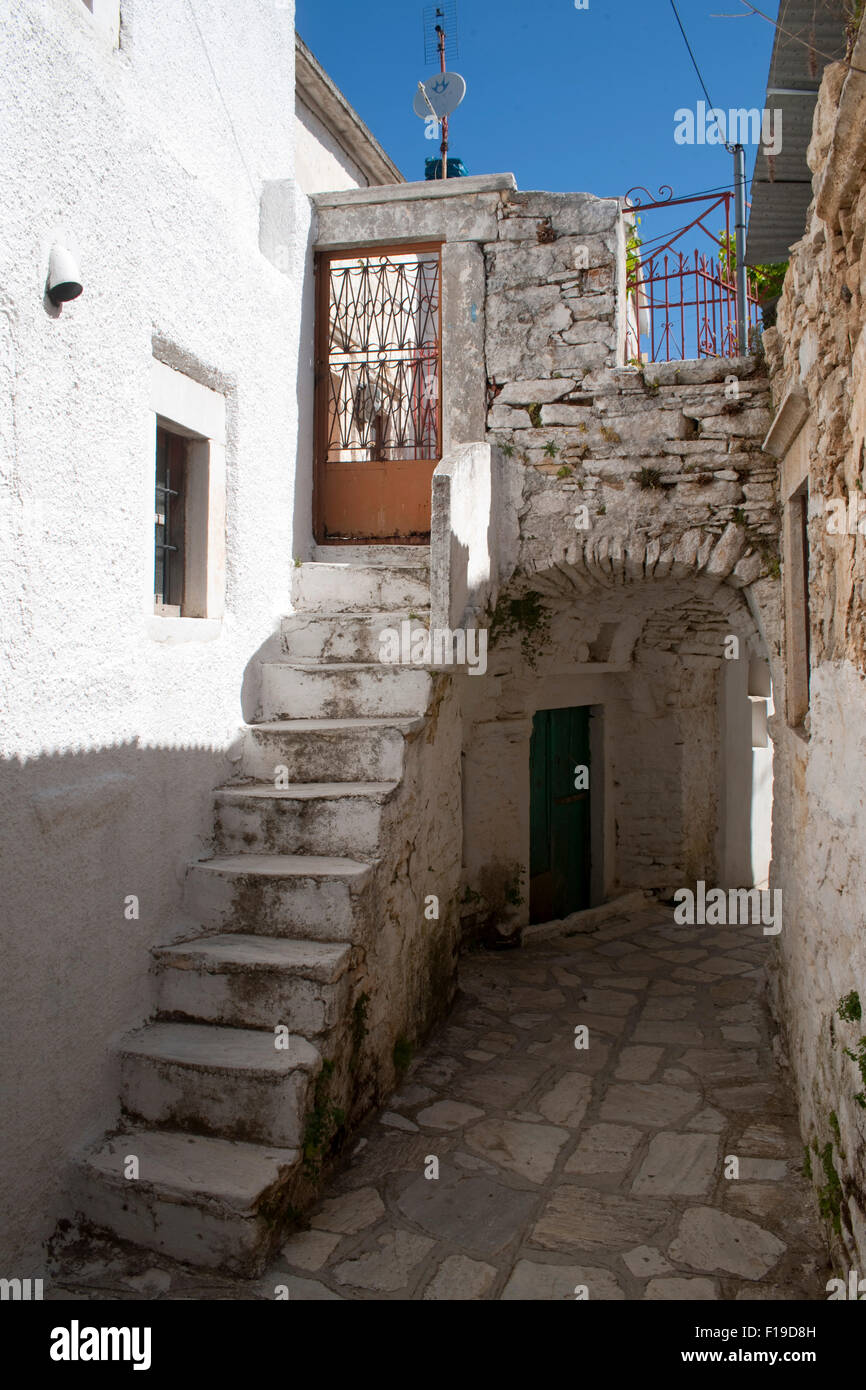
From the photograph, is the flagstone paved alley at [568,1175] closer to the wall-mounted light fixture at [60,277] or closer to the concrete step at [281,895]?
the concrete step at [281,895]

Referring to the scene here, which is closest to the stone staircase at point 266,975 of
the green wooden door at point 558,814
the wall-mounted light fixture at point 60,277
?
the wall-mounted light fixture at point 60,277

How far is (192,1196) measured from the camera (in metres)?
3.03

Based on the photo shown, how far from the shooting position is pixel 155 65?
13.0 feet

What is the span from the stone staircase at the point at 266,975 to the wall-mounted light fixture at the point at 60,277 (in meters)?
2.12

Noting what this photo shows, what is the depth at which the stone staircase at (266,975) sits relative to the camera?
3119mm

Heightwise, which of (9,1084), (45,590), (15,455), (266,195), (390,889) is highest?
(266,195)

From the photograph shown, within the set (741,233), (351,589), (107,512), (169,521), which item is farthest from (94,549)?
(741,233)

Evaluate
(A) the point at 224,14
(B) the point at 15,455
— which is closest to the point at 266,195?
(A) the point at 224,14

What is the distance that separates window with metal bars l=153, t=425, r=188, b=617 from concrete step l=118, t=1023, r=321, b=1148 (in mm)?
1838

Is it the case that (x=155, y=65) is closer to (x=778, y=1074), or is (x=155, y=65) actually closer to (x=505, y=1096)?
(x=505, y=1096)

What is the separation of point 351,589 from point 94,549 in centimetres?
237

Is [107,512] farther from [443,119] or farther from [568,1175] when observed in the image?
[443,119]

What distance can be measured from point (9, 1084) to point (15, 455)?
1.97 meters

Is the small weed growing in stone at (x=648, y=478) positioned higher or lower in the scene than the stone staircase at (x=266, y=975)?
higher
